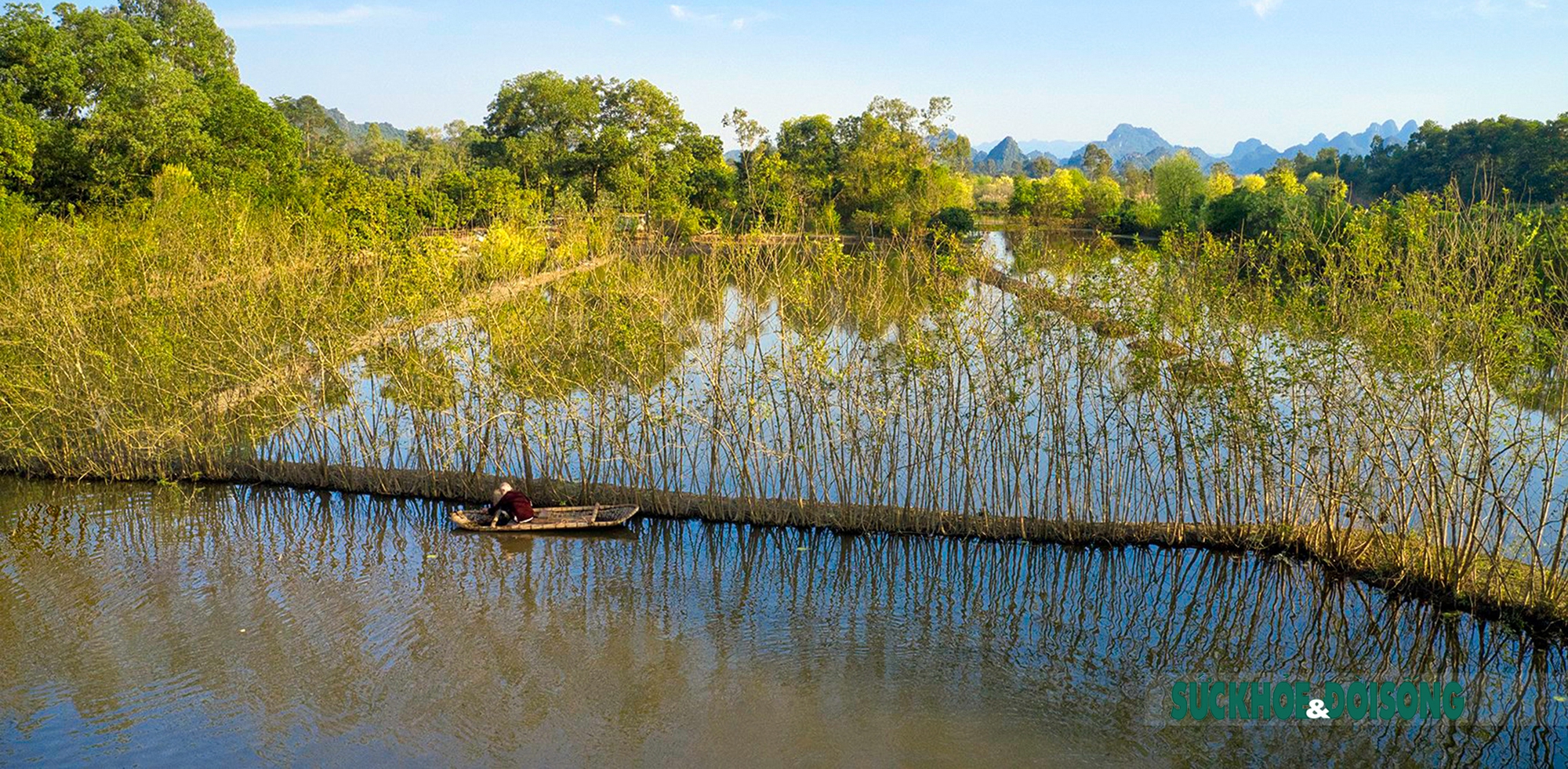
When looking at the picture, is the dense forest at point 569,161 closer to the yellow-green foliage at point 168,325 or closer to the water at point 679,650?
the yellow-green foliage at point 168,325

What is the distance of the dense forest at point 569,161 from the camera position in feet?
105

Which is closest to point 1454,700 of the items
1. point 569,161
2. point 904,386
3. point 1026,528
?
point 1026,528

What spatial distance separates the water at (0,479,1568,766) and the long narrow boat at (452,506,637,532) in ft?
0.74

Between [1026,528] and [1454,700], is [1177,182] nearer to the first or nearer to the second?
[1026,528]

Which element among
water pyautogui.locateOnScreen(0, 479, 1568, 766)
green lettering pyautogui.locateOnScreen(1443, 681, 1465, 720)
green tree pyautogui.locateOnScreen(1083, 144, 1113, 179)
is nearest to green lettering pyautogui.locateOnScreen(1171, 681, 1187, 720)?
water pyautogui.locateOnScreen(0, 479, 1568, 766)

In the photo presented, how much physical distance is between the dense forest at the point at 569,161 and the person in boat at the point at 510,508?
502cm

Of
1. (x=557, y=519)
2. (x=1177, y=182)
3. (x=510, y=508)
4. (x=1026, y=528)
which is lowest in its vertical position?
(x=1026, y=528)

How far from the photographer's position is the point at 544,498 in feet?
43.8

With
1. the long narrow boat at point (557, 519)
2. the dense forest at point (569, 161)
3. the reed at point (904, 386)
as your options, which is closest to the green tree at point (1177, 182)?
the dense forest at point (569, 161)

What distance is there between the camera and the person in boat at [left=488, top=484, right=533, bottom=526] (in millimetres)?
12406

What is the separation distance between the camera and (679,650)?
9.62m

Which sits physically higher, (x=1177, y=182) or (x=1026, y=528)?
(x=1177, y=182)

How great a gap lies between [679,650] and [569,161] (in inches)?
1692

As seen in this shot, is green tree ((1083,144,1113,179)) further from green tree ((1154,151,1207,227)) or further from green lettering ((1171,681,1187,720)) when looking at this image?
green lettering ((1171,681,1187,720))
